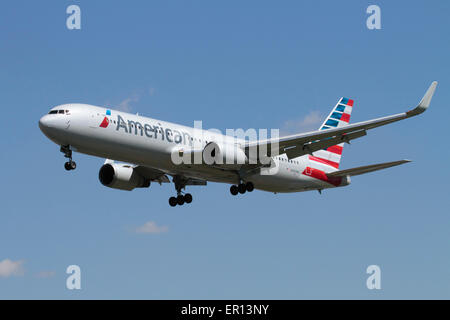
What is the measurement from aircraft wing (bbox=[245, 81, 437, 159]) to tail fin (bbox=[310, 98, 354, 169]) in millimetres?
6559

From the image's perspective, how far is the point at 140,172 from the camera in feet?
157

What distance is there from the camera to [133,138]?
4019cm

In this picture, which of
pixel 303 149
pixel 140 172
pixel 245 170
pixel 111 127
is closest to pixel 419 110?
pixel 303 149

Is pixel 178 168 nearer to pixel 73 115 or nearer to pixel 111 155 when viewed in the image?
pixel 111 155

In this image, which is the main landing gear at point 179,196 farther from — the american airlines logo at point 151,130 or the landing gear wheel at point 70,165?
the landing gear wheel at point 70,165

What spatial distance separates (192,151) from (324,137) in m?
7.92

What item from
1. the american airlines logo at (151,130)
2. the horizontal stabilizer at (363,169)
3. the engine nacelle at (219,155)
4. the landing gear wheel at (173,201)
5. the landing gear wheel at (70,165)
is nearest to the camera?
the landing gear wheel at (70,165)

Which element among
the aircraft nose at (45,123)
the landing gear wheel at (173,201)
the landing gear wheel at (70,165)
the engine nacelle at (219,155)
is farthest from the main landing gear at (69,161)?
the landing gear wheel at (173,201)

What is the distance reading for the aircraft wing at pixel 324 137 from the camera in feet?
121

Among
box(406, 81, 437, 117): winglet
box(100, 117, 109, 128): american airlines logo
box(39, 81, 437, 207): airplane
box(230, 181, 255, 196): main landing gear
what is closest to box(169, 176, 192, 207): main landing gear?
box(39, 81, 437, 207): airplane

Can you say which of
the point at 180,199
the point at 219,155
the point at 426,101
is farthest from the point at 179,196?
the point at 426,101

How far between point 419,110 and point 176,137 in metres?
14.3
